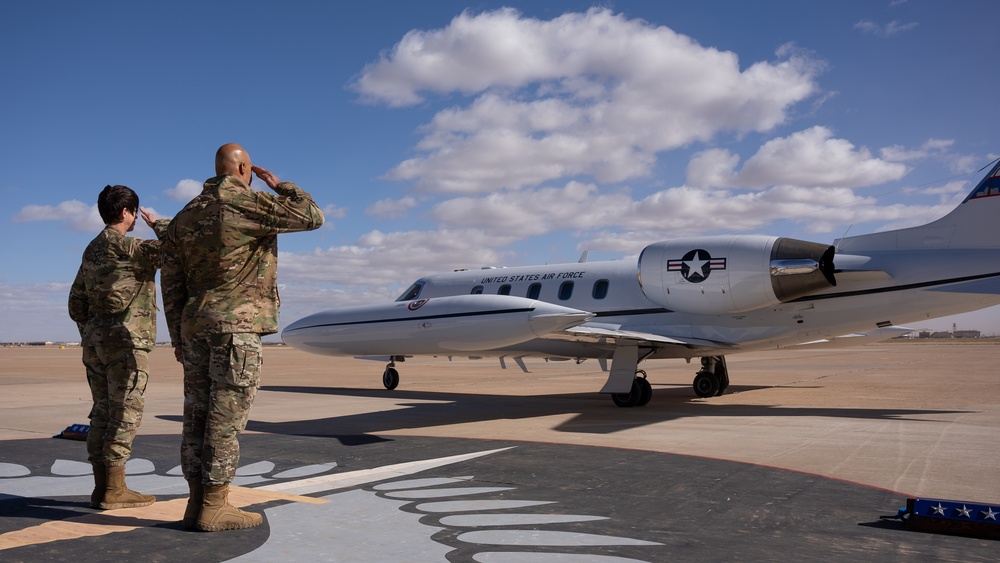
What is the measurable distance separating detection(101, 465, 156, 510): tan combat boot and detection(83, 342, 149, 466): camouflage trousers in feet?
0.21

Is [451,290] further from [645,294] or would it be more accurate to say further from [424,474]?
[424,474]

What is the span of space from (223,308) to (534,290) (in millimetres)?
12899

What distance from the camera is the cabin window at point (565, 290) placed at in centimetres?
1666

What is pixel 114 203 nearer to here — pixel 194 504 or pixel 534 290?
pixel 194 504

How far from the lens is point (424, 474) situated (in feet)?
23.4

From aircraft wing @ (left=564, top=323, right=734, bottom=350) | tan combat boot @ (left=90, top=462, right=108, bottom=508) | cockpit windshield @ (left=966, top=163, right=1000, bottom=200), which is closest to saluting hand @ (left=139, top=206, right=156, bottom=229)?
tan combat boot @ (left=90, top=462, right=108, bottom=508)

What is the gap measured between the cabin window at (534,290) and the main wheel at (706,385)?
13.8 ft

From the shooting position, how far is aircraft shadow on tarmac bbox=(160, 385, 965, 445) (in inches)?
449

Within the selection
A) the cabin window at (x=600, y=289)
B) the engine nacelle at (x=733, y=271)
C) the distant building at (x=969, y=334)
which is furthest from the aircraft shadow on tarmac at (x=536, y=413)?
the distant building at (x=969, y=334)

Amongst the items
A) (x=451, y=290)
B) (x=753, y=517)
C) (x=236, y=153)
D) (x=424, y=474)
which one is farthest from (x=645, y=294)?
(x=236, y=153)

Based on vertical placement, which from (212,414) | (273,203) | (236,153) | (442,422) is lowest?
(442,422)

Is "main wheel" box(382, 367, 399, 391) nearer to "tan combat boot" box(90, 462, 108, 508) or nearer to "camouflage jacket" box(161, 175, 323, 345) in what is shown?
"tan combat boot" box(90, 462, 108, 508)

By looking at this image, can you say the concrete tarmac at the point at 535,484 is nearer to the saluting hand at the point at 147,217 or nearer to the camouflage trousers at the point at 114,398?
the camouflage trousers at the point at 114,398

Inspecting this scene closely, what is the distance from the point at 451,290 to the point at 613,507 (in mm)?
13490
